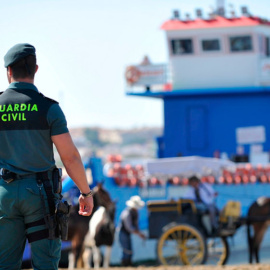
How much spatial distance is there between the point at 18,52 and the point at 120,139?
180084mm

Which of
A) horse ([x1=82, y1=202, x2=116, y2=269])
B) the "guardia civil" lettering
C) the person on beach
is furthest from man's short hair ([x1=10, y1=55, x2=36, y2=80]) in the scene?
the person on beach

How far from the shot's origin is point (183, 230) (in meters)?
16.4

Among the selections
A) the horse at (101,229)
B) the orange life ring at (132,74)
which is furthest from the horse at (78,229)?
the orange life ring at (132,74)

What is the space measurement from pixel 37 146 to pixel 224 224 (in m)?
12.5

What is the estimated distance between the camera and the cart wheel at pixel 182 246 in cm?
1614

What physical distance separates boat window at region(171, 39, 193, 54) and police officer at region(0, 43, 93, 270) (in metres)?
23.8

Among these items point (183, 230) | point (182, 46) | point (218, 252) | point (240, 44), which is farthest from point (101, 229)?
point (240, 44)

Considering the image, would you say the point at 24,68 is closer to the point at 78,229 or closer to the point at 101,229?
the point at 78,229

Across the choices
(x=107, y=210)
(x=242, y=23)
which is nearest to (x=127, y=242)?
(x=107, y=210)

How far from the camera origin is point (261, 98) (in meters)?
28.1

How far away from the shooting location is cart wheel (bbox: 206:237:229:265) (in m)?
17.2

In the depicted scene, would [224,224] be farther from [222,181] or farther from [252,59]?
[252,59]

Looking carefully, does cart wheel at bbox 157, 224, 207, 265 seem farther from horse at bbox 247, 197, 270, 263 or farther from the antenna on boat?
the antenna on boat

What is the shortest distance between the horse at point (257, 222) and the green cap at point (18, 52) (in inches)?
529
